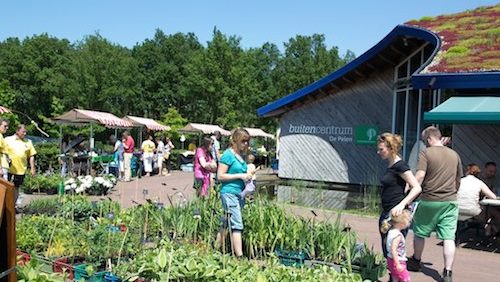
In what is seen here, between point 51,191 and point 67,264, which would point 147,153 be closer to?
point 51,191

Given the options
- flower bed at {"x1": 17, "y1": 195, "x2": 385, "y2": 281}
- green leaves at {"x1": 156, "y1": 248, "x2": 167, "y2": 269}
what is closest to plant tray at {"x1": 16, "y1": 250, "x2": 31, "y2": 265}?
flower bed at {"x1": 17, "y1": 195, "x2": 385, "y2": 281}

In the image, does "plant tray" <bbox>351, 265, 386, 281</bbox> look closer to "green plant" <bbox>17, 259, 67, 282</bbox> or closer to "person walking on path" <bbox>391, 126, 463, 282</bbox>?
"person walking on path" <bbox>391, 126, 463, 282</bbox>

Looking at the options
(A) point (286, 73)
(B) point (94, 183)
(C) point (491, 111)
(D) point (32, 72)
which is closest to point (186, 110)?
(A) point (286, 73)

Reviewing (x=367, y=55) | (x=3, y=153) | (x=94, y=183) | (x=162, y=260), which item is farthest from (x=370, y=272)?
(x=367, y=55)

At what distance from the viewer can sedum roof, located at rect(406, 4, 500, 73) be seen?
12.5 metres

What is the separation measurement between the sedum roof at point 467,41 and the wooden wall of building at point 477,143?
5.65ft

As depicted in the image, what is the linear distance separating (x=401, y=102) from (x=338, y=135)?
2.96m

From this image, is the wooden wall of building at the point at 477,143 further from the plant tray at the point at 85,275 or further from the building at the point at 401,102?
the plant tray at the point at 85,275

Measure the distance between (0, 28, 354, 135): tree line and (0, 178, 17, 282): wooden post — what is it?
128 feet

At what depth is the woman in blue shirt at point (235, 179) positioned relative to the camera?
6242 mm

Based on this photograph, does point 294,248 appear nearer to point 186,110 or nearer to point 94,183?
point 94,183

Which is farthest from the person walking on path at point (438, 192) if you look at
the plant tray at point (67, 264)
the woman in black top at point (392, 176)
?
the plant tray at point (67, 264)

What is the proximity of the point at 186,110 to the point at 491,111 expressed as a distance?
4668 cm

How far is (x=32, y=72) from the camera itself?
5341 cm
